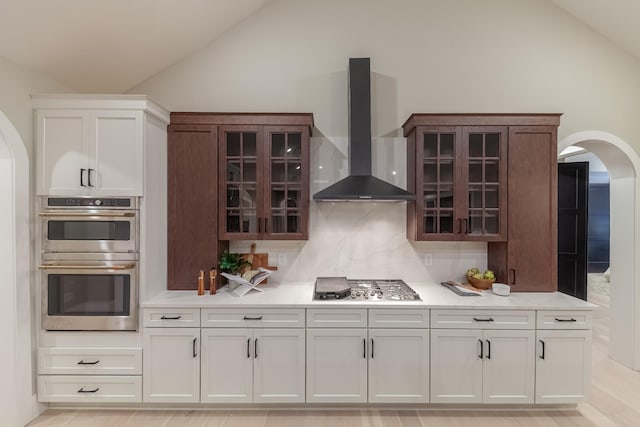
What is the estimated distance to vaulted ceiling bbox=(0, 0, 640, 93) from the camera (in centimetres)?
223

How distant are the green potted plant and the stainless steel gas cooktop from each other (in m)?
0.73

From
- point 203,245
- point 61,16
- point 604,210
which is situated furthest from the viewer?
point 604,210

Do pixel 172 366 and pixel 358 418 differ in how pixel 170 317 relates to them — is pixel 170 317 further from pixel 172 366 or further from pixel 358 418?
pixel 358 418

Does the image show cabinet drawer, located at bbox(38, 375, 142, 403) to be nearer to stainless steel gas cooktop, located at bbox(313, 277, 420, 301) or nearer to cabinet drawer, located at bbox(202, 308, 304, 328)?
cabinet drawer, located at bbox(202, 308, 304, 328)

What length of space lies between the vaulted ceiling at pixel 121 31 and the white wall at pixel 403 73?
5.0 inches

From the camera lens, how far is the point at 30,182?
8.11 feet

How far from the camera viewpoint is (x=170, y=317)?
2539mm

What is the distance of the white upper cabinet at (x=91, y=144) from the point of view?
2.50m

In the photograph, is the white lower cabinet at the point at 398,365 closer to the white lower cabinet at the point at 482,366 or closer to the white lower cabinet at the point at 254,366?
the white lower cabinet at the point at 482,366

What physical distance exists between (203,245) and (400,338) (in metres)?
1.85

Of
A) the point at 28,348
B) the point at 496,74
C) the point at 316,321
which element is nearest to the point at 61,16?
the point at 28,348

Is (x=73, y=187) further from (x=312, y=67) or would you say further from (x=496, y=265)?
(x=496, y=265)

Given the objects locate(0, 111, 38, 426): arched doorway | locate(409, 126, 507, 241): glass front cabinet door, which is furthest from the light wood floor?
locate(409, 126, 507, 241): glass front cabinet door

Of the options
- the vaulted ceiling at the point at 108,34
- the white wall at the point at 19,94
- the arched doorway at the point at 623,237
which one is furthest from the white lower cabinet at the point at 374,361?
the vaulted ceiling at the point at 108,34
